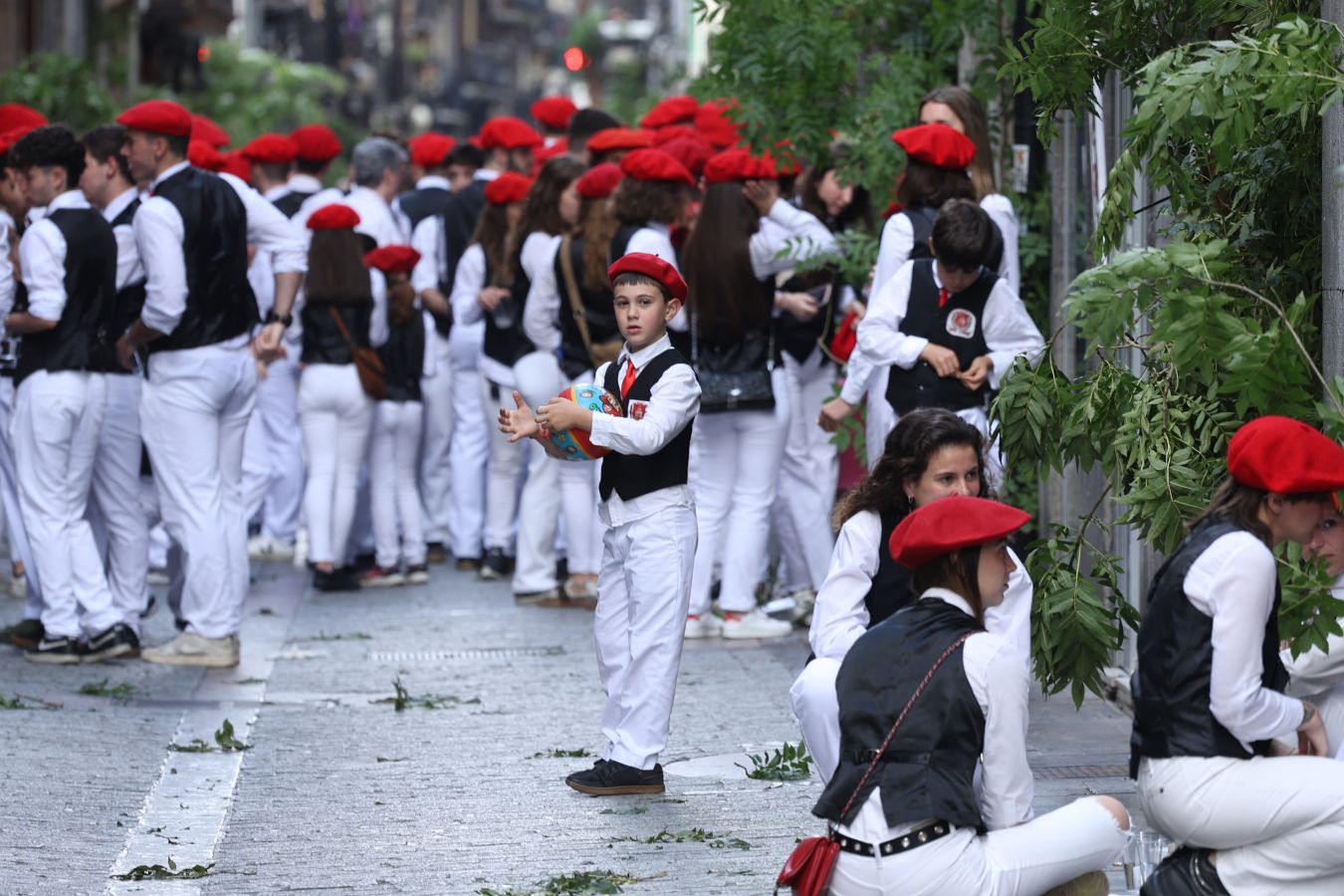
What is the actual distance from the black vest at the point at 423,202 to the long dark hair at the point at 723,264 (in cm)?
449

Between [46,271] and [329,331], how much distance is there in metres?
3.09

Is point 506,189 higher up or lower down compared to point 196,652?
higher up

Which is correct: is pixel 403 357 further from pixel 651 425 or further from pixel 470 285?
pixel 651 425

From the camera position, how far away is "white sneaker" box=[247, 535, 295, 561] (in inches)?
597

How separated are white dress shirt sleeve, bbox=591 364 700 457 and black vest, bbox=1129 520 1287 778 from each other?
2.33 m

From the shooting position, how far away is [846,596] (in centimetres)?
591

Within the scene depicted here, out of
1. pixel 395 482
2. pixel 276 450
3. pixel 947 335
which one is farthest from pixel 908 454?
pixel 276 450

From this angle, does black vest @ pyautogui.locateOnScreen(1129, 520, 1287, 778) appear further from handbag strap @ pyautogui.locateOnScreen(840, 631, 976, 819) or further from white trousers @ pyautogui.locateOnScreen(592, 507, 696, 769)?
white trousers @ pyautogui.locateOnScreen(592, 507, 696, 769)

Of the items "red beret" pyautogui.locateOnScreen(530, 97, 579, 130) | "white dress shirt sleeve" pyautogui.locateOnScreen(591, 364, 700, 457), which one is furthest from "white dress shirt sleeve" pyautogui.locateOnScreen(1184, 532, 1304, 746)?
"red beret" pyautogui.locateOnScreen(530, 97, 579, 130)

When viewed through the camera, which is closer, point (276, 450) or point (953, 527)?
point (953, 527)

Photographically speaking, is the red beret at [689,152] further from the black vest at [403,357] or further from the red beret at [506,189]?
the black vest at [403,357]

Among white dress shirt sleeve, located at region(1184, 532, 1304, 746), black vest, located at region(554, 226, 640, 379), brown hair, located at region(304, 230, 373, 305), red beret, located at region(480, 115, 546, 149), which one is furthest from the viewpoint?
red beret, located at region(480, 115, 546, 149)

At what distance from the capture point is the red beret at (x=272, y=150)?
1491cm

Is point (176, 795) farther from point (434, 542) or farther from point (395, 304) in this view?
point (434, 542)
